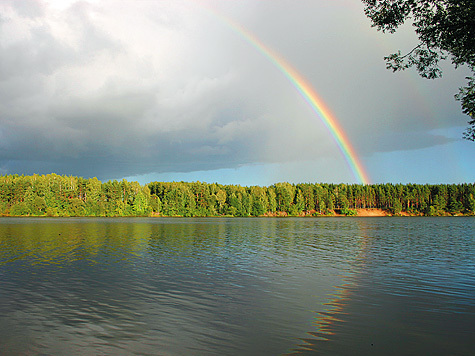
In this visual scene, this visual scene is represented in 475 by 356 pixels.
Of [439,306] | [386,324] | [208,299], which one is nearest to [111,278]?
[208,299]

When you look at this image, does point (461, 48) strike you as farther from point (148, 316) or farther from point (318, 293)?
point (148, 316)

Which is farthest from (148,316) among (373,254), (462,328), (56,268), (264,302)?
(373,254)

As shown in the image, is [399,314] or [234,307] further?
[234,307]

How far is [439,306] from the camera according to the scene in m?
18.9

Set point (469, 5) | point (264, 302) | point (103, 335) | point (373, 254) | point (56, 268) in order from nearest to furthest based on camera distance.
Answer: point (103, 335) → point (469, 5) → point (264, 302) → point (56, 268) → point (373, 254)

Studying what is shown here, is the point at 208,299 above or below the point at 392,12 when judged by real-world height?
below

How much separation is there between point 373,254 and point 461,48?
86.3 feet

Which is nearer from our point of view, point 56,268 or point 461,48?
point 461,48

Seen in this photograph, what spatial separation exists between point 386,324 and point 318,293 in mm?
6239

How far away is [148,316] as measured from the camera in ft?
55.2

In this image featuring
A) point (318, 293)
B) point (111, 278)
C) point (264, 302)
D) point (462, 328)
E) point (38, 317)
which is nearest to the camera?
point (462, 328)

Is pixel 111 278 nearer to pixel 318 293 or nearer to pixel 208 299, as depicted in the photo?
pixel 208 299

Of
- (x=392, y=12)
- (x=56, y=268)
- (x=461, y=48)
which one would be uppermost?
(x=392, y=12)

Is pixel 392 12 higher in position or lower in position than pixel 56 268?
higher
